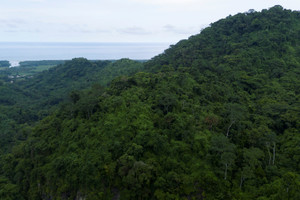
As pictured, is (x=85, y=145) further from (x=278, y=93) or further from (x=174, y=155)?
(x=278, y=93)

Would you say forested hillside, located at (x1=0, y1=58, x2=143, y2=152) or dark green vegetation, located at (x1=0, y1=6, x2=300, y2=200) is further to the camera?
forested hillside, located at (x1=0, y1=58, x2=143, y2=152)

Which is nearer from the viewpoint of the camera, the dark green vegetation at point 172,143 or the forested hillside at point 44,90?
the dark green vegetation at point 172,143

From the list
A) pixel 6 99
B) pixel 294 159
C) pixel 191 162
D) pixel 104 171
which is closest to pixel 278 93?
pixel 294 159

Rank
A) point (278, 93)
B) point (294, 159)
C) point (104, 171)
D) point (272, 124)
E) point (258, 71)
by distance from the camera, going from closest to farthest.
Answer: point (104, 171), point (294, 159), point (272, 124), point (278, 93), point (258, 71)

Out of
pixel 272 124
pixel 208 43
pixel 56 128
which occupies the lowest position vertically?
pixel 56 128

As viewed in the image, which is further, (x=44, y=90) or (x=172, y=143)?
(x=44, y=90)

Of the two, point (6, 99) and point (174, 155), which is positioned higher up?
point (174, 155)

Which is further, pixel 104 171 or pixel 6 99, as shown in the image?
pixel 6 99

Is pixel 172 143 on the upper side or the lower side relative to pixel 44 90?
upper
